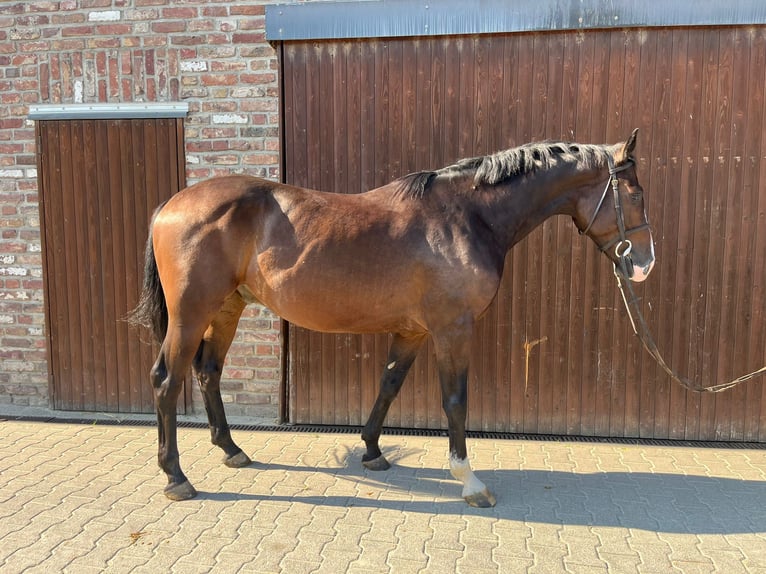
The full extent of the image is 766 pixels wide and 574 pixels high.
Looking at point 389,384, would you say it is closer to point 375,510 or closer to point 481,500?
point 375,510

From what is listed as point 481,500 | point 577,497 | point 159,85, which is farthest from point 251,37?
point 577,497

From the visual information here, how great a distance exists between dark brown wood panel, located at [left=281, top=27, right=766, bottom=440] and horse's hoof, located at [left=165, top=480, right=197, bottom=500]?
4.95 ft

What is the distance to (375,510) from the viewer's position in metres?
2.99

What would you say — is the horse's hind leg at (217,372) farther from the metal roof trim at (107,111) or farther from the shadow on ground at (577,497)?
the metal roof trim at (107,111)

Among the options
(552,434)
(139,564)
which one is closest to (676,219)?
(552,434)

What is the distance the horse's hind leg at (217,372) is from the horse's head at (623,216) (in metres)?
2.38

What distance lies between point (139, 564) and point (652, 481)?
122 inches

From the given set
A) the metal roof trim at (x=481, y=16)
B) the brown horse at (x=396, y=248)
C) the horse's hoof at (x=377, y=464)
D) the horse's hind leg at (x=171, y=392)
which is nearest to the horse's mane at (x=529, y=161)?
the brown horse at (x=396, y=248)

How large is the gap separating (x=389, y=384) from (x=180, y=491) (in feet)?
4.74

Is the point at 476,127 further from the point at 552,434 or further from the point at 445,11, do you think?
the point at 552,434

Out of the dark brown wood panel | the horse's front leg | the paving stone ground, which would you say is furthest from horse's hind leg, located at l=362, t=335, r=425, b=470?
the dark brown wood panel

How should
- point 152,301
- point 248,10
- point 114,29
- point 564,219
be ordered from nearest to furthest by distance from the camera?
point 152,301
point 564,219
point 248,10
point 114,29

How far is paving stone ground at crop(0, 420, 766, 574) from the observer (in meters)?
2.49

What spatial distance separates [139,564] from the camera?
7.97 feet
